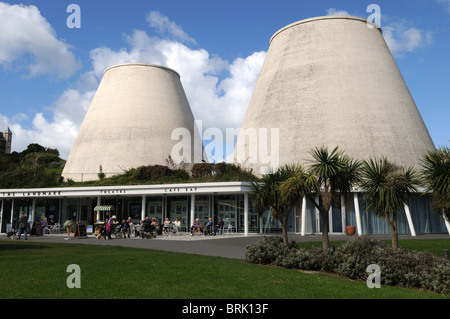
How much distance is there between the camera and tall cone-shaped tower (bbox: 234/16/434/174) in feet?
91.9

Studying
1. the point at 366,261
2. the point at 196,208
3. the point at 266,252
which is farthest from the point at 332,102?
the point at 366,261

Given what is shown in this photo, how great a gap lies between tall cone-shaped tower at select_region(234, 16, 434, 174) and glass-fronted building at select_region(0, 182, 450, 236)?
3821 mm

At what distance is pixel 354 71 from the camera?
3008cm

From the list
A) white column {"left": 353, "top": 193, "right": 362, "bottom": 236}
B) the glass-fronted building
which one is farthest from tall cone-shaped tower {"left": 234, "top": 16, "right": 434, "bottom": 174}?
the glass-fronted building

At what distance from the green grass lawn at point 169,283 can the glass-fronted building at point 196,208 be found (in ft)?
47.2

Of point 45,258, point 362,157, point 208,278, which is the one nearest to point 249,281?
point 208,278

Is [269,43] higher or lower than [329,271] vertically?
higher

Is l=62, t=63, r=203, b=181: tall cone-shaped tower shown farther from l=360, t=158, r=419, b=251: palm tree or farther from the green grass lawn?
l=360, t=158, r=419, b=251: palm tree

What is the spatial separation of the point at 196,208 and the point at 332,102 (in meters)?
13.1

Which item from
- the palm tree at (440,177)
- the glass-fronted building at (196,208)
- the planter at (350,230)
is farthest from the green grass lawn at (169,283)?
the planter at (350,230)

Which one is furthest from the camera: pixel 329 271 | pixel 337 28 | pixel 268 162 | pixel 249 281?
pixel 337 28

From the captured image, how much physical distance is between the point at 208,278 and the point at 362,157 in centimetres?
2140

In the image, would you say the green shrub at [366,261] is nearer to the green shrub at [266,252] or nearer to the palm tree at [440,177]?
the green shrub at [266,252]
